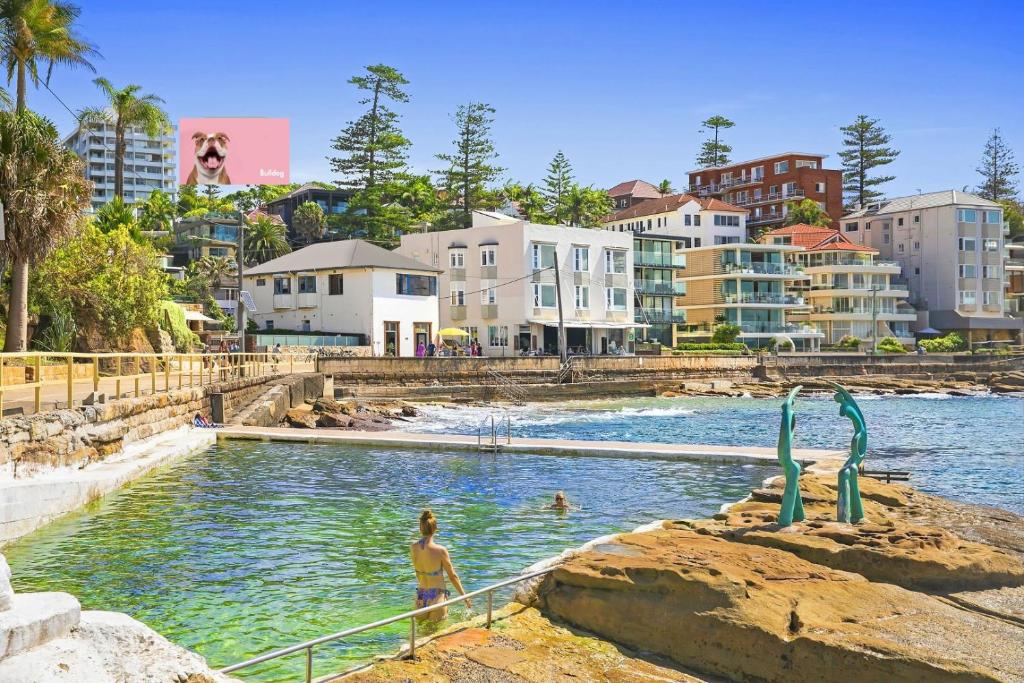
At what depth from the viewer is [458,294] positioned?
74.8 metres

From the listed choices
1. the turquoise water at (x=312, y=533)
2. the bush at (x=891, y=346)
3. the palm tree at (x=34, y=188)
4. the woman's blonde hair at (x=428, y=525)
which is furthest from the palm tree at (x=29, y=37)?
the bush at (x=891, y=346)

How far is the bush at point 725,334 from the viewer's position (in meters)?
84.8

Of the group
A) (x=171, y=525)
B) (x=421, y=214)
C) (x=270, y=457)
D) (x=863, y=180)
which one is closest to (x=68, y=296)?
(x=270, y=457)

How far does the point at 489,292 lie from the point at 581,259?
323 inches

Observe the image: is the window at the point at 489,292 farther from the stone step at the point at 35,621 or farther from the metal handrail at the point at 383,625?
the stone step at the point at 35,621

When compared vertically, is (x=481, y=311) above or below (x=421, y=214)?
below

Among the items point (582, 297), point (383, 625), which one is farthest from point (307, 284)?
point (383, 625)

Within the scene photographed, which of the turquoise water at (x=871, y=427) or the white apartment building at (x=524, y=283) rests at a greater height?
the white apartment building at (x=524, y=283)

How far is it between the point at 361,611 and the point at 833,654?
18.1 feet

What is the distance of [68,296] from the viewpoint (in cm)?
3797

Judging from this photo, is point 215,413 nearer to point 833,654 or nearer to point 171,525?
point 171,525

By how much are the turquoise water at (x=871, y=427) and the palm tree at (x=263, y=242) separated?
137 ft

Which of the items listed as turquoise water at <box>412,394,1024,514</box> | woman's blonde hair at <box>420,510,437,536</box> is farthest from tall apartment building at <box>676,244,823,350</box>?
woman's blonde hair at <box>420,510,437,536</box>

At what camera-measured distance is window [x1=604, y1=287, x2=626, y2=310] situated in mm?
78125
